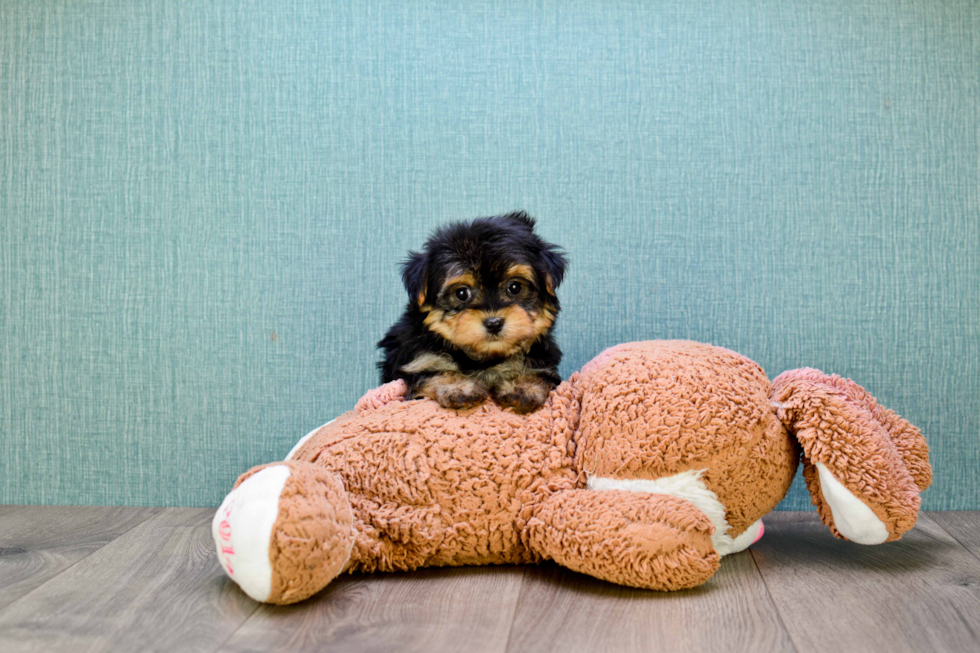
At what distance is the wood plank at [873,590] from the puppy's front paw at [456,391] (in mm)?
821

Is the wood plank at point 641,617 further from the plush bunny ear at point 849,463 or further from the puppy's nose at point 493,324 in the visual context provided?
the puppy's nose at point 493,324

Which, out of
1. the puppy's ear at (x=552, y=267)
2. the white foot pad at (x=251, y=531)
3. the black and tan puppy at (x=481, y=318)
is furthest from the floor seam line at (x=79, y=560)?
the puppy's ear at (x=552, y=267)

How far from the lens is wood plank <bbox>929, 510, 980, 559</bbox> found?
2.09m

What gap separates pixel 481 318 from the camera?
1844 millimetres

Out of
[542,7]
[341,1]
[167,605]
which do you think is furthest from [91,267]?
[542,7]

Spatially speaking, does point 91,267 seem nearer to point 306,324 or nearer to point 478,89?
point 306,324

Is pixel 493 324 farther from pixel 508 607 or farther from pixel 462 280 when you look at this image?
pixel 508 607

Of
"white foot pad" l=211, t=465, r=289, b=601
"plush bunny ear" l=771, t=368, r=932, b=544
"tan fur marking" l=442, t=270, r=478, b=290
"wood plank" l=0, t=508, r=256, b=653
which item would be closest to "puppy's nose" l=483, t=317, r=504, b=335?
"tan fur marking" l=442, t=270, r=478, b=290

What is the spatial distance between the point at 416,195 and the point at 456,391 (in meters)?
0.94

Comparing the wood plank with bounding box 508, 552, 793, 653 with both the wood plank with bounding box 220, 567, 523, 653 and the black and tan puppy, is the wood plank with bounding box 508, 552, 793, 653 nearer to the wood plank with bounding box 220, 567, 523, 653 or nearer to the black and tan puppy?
the wood plank with bounding box 220, 567, 523, 653

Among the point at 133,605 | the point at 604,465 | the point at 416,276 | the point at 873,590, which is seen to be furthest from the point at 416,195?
the point at 873,590

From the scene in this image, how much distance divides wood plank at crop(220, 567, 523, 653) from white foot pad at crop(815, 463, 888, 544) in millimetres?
759

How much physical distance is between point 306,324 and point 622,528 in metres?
1.41

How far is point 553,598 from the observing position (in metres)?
1.64
